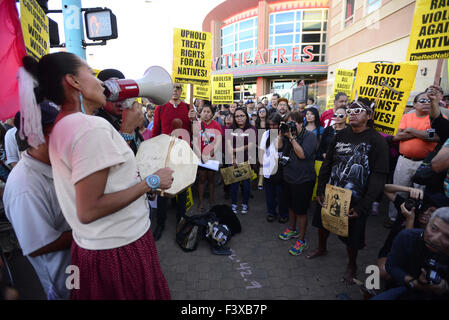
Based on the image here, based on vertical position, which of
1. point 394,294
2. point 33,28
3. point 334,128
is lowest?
point 394,294

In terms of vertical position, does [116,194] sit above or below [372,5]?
below

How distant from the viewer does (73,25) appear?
3.59m


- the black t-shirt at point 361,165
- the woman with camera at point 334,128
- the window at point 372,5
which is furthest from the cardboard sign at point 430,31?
the window at point 372,5

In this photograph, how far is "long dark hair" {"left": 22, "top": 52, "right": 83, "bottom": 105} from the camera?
3.44 feet

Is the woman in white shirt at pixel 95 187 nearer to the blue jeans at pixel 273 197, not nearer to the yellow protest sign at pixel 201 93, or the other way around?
the blue jeans at pixel 273 197

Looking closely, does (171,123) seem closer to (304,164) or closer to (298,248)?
(304,164)

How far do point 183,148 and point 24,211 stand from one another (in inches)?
37.5

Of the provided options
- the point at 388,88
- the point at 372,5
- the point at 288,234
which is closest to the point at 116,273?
the point at 288,234

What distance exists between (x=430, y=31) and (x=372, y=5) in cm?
1051

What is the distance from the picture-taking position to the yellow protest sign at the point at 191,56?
443cm

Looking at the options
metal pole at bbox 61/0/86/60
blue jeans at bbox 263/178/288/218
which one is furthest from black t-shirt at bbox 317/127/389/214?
metal pole at bbox 61/0/86/60

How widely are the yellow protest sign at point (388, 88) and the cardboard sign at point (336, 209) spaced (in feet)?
3.06

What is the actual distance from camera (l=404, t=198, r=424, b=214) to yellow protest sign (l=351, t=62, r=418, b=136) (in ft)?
2.76

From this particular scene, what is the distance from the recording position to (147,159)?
156cm
